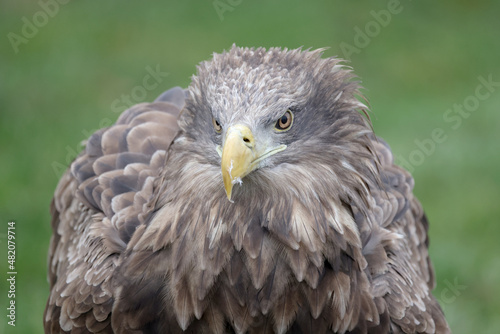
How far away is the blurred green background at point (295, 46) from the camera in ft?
26.3

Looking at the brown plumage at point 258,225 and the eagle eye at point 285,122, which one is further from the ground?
the eagle eye at point 285,122

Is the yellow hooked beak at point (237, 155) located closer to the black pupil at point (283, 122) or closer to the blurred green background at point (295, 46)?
the black pupil at point (283, 122)

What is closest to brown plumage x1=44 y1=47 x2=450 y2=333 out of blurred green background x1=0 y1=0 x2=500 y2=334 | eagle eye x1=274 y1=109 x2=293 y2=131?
eagle eye x1=274 y1=109 x2=293 y2=131

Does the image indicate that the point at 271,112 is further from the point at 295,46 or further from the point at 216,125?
the point at 295,46

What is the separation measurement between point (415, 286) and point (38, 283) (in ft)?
12.6

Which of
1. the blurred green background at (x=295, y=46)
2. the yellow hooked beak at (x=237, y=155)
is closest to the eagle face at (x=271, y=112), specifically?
the yellow hooked beak at (x=237, y=155)

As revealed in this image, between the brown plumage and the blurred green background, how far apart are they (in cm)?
273

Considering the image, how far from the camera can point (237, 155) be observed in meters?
3.87

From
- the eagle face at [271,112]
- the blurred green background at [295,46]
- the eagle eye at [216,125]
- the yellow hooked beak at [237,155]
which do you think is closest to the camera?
the yellow hooked beak at [237,155]

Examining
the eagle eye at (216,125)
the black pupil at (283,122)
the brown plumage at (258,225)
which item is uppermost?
the black pupil at (283,122)

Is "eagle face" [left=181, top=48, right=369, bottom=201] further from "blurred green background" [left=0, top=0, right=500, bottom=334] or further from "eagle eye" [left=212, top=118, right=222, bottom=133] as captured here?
"blurred green background" [left=0, top=0, right=500, bottom=334]

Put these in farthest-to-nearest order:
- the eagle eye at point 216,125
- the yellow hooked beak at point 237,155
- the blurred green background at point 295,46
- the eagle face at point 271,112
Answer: the blurred green background at point 295,46 < the eagle eye at point 216,125 < the eagle face at point 271,112 < the yellow hooked beak at point 237,155

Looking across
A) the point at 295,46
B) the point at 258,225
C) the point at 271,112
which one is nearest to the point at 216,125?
the point at 271,112

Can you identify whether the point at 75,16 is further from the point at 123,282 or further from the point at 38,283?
the point at 123,282
